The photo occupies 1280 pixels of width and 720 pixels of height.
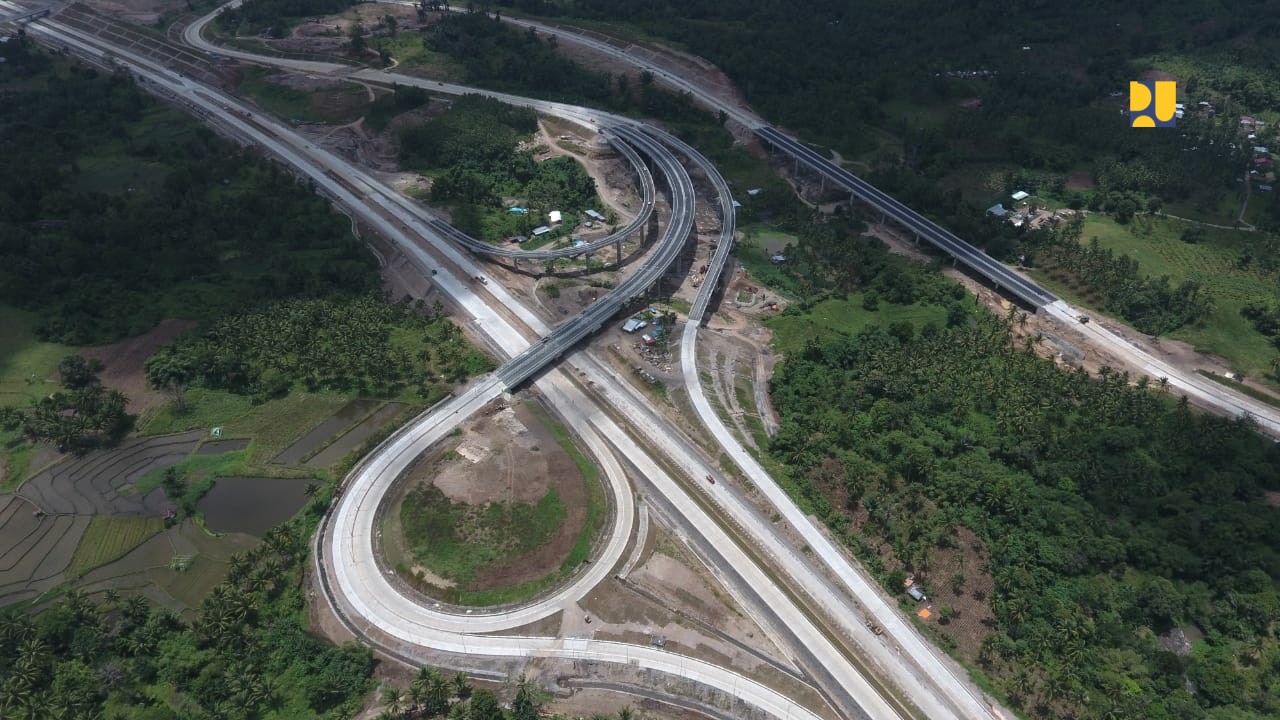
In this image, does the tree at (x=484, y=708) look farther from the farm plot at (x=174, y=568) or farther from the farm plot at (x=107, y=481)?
the farm plot at (x=107, y=481)

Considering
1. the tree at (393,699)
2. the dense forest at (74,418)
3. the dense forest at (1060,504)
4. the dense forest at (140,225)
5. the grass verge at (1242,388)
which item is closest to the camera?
the tree at (393,699)

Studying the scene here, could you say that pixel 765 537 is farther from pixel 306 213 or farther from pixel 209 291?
pixel 306 213

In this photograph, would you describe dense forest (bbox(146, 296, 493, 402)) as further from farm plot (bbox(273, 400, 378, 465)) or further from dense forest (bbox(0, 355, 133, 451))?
dense forest (bbox(0, 355, 133, 451))

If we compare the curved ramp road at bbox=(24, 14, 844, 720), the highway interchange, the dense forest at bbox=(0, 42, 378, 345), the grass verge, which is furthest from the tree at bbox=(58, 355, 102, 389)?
the grass verge

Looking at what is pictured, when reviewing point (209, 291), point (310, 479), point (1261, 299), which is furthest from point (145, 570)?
point (1261, 299)

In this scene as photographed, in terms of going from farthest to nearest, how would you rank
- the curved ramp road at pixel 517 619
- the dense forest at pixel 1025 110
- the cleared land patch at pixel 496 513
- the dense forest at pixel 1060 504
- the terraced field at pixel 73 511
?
the dense forest at pixel 1025 110 → the cleared land patch at pixel 496 513 → the terraced field at pixel 73 511 → the curved ramp road at pixel 517 619 → the dense forest at pixel 1060 504

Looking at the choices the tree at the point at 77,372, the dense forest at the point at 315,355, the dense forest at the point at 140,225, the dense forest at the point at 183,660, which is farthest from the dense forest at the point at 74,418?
the dense forest at the point at 183,660

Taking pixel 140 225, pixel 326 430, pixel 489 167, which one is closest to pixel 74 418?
pixel 326 430
